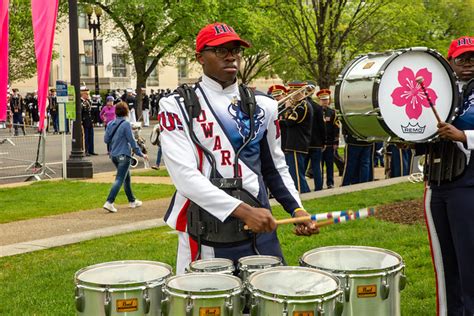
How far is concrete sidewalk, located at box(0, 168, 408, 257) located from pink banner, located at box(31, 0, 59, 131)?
188 centimetres

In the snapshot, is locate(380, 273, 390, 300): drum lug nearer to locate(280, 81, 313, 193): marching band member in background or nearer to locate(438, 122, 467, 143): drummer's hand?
locate(438, 122, 467, 143): drummer's hand

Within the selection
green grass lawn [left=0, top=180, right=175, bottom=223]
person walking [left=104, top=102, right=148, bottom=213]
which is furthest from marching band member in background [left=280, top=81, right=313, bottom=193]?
person walking [left=104, top=102, right=148, bottom=213]

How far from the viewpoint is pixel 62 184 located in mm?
14469

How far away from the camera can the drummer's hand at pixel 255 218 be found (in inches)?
133

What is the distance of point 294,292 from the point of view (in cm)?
299

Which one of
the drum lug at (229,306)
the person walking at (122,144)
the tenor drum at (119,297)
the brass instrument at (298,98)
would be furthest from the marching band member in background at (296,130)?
the drum lug at (229,306)

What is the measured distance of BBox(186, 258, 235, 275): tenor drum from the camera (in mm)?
3318

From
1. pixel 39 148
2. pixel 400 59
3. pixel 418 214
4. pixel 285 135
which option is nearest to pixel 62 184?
pixel 39 148

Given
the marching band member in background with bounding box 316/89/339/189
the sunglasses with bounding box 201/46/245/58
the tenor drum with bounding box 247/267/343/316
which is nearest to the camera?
the tenor drum with bounding box 247/267/343/316

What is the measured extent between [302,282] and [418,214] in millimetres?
6870

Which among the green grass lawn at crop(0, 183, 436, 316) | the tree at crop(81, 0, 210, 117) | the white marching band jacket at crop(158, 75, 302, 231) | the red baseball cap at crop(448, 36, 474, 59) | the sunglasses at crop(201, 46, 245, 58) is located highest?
the tree at crop(81, 0, 210, 117)

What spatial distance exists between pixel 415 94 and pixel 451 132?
0.35 metres

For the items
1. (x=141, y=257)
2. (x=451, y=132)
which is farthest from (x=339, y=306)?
(x=141, y=257)

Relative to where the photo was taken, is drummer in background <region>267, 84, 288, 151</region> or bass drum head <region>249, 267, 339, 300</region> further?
drummer in background <region>267, 84, 288, 151</region>
